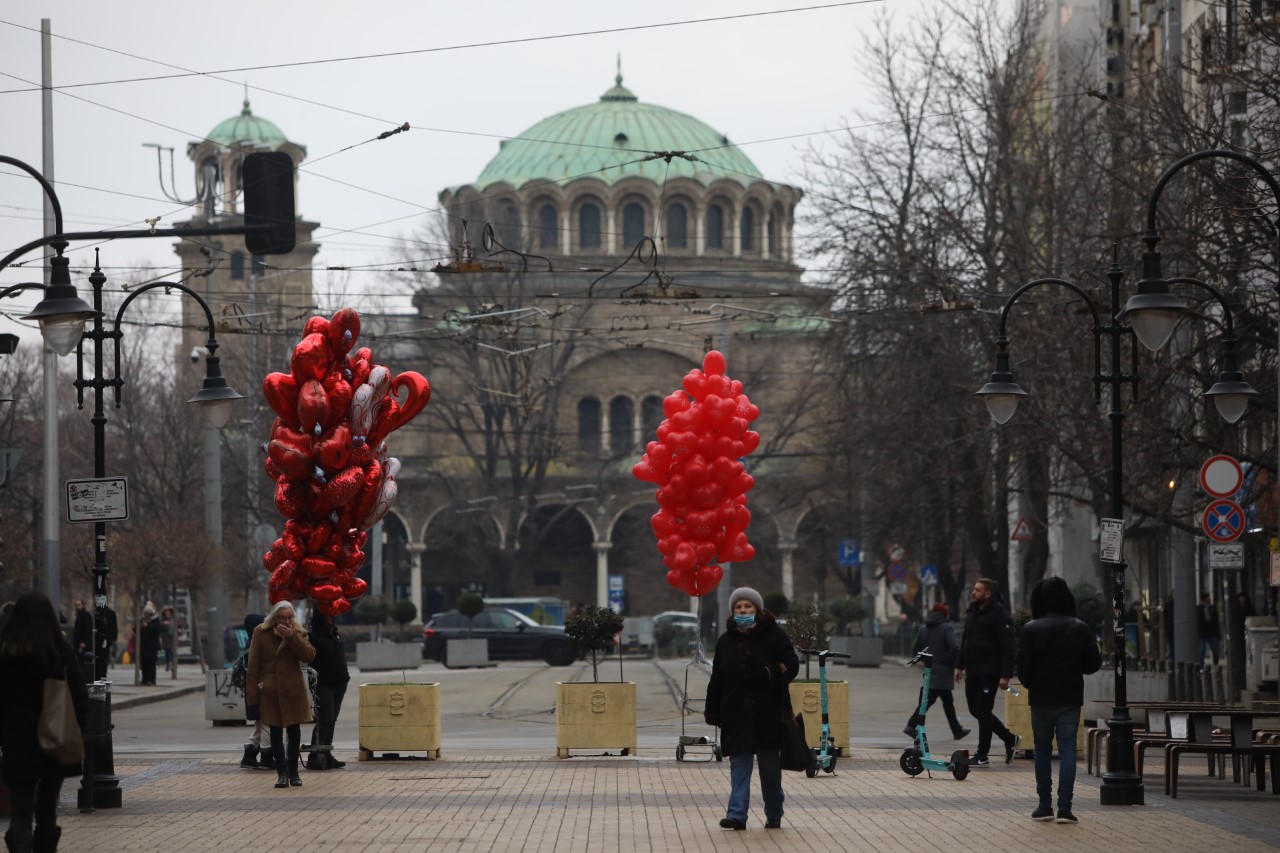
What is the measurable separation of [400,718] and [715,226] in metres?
63.4

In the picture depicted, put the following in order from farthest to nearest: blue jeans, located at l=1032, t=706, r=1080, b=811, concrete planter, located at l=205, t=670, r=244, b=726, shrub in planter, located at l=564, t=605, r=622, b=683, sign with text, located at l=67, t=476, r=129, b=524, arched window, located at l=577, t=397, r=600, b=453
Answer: arched window, located at l=577, t=397, r=600, b=453 < concrete planter, located at l=205, t=670, r=244, b=726 < shrub in planter, located at l=564, t=605, r=622, b=683 < sign with text, located at l=67, t=476, r=129, b=524 < blue jeans, located at l=1032, t=706, r=1080, b=811

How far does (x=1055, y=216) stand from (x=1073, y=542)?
19.3 meters

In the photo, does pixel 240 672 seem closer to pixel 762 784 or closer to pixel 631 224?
pixel 762 784

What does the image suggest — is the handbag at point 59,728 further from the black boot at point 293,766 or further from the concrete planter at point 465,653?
the concrete planter at point 465,653

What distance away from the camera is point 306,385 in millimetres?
20375

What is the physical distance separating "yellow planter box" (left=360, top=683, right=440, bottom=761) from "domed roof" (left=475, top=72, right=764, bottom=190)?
195 feet

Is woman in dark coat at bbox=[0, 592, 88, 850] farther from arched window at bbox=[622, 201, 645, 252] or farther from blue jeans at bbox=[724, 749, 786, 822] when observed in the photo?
arched window at bbox=[622, 201, 645, 252]

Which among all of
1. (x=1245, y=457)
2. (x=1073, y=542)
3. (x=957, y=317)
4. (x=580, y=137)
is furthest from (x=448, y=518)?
(x=1245, y=457)

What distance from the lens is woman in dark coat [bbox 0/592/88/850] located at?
1113 cm

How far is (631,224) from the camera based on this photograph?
8200cm

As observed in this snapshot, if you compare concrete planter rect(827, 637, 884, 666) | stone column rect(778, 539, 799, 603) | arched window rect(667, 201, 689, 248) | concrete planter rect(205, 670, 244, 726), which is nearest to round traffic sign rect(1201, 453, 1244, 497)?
concrete planter rect(205, 670, 244, 726)

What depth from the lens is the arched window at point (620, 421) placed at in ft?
261

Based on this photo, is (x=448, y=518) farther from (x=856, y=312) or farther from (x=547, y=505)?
(x=856, y=312)

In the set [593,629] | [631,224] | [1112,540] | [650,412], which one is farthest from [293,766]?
[631,224]
